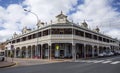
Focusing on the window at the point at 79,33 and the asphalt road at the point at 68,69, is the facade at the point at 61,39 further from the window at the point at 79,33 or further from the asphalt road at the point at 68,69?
the asphalt road at the point at 68,69

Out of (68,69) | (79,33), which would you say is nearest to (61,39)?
(79,33)

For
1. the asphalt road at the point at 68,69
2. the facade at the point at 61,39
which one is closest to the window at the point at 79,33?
the facade at the point at 61,39

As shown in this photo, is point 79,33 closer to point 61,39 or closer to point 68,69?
point 61,39

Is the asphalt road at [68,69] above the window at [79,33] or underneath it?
underneath

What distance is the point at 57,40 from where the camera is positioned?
45281 millimetres

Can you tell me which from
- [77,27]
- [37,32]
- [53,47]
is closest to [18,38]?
[37,32]

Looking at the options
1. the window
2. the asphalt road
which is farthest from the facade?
the asphalt road

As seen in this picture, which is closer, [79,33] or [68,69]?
[68,69]

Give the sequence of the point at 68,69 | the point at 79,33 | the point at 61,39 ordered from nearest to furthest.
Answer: the point at 68,69 → the point at 61,39 → the point at 79,33

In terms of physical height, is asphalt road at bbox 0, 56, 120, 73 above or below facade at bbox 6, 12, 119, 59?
below

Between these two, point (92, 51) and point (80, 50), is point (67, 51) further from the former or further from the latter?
point (92, 51)

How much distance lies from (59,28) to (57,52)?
19.7 ft

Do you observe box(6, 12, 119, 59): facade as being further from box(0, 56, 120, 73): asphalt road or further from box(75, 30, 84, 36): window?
box(0, 56, 120, 73): asphalt road

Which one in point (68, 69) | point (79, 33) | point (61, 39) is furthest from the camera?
point (79, 33)
